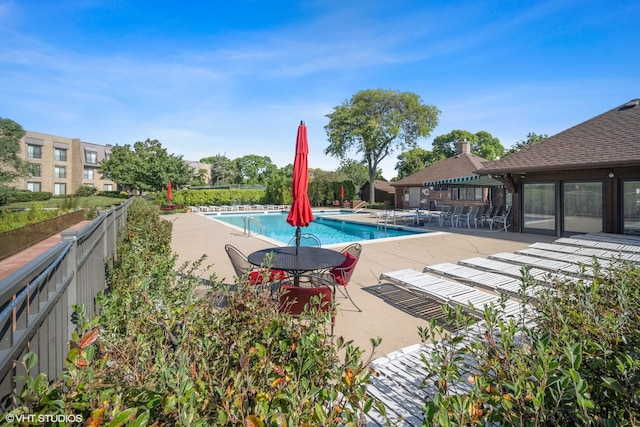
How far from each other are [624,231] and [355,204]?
2302 centimetres

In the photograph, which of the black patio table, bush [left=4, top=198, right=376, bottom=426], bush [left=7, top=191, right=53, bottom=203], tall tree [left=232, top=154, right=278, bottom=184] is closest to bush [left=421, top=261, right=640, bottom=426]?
bush [left=4, top=198, right=376, bottom=426]

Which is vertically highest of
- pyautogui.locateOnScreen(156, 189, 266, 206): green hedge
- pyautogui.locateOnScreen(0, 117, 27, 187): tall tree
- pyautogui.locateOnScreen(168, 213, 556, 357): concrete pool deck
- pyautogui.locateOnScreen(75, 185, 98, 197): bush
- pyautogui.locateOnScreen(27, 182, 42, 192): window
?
pyautogui.locateOnScreen(0, 117, 27, 187): tall tree

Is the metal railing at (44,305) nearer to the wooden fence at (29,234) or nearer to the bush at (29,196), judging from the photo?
the wooden fence at (29,234)

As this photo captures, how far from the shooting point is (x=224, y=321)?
2.00 meters

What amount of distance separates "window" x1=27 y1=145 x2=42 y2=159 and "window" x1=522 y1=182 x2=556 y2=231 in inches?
2352

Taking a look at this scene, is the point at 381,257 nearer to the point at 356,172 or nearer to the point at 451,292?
the point at 451,292

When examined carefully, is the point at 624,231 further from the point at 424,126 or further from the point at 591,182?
the point at 424,126

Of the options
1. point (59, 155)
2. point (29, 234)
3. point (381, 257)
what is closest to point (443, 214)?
point (381, 257)

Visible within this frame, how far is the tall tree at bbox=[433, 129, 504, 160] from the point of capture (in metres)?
57.6

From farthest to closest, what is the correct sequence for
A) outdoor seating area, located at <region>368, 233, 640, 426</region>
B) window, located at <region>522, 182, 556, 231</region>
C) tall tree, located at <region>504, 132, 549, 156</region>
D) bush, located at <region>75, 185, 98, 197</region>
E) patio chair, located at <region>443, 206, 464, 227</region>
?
tall tree, located at <region>504, 132, 549, 156</region>
bush, located at <region>75, 185, 98, 197</region>
patio chair, located at <region>443, 206, 464, 227</region>
window, located at <region>522, 182, 556, 231</region>
outdoor seating area, located at <region>368, 233, 640, 426</region>

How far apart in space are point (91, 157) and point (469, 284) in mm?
63696

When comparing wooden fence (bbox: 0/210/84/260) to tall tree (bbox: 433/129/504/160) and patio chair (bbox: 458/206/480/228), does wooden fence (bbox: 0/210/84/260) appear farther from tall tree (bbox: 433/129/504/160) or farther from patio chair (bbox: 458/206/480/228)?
tall tree (bbox: 433/129/504/160)

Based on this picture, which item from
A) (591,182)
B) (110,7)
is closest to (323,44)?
(110,7)

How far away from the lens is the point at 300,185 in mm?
5426
